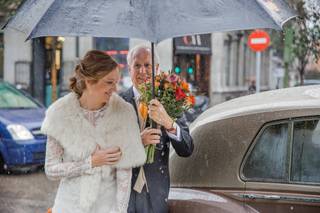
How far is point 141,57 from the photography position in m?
3.55

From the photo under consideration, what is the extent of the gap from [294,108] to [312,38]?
382 cm

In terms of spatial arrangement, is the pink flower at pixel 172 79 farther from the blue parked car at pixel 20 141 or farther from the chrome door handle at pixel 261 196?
the blue parked car at pixel 20 141

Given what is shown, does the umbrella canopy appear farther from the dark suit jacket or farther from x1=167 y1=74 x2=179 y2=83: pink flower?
the dark suit jacket

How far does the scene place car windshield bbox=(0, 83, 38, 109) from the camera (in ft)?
31.9

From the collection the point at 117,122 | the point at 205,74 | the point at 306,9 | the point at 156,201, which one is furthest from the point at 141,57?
the point at 205,74

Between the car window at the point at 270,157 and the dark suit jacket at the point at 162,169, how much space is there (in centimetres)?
36

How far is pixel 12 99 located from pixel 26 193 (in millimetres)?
2560

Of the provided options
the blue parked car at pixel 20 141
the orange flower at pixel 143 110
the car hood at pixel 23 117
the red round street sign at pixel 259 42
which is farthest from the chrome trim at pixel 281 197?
A: the red round street sign at pixel 259 42

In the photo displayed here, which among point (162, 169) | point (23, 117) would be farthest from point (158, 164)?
point (23, 117)

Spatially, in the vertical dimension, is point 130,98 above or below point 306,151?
above

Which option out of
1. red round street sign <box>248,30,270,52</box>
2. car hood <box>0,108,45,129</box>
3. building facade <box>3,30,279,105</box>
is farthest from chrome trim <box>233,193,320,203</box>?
building facade <box>3,30,279,105</box>

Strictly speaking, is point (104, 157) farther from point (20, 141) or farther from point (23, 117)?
point (23, 117)

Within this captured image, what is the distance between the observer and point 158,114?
2.93m

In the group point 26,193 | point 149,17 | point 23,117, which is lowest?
point 26,193
